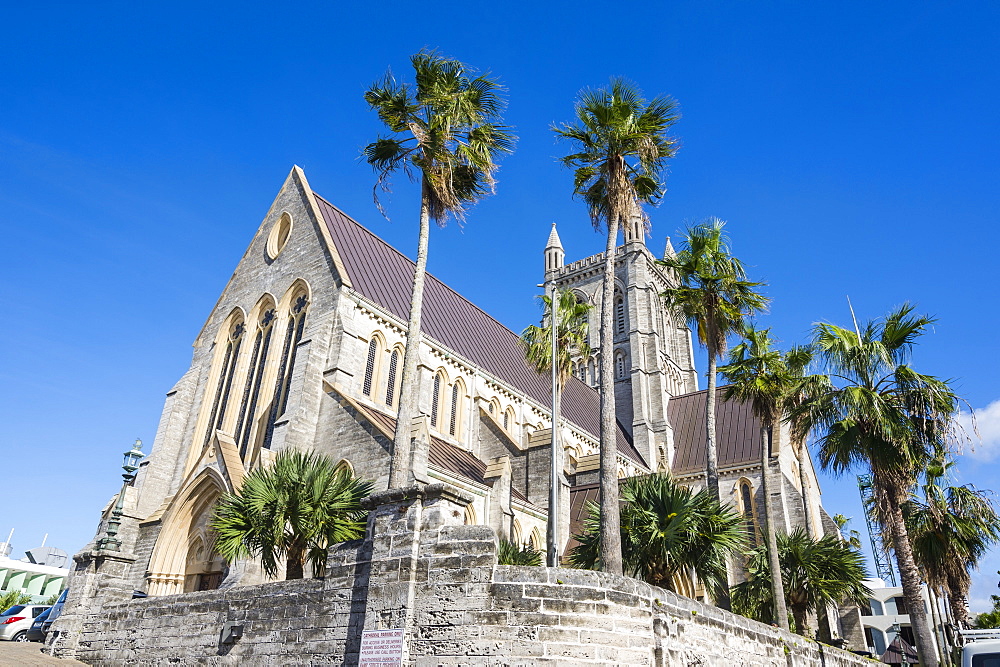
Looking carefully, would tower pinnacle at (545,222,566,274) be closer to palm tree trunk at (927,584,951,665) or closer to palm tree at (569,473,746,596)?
palm tree trunk at (927,584,951,665)

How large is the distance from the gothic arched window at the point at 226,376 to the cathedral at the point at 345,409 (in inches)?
3.0

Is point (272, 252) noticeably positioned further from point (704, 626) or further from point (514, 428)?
point (704, 626)

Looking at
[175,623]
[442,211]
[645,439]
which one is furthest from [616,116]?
[645,439]

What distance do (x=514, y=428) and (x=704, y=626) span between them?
24390 millimetres

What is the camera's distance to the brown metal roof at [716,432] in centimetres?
3912

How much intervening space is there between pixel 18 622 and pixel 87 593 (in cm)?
739

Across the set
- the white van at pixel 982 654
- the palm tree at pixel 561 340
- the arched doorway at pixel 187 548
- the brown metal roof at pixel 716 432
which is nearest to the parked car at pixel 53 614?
the arched doorway at pixel 187 548

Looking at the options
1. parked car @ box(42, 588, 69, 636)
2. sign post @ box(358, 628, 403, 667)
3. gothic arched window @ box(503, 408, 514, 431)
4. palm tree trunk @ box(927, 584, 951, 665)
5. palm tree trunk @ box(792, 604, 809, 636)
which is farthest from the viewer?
gothic arched window @ box(503, 408, 514, 431)

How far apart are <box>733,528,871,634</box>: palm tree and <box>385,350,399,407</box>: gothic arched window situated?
1471 centimetres

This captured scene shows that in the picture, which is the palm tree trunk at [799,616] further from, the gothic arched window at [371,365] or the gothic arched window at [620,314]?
the gothic arched window at [620,314]

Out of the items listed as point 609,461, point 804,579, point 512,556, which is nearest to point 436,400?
point 512,556

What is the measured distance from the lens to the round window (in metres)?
29.8

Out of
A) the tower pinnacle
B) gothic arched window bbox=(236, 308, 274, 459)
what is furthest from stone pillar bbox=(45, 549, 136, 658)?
the tower pinnacle

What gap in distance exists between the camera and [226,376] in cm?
2894
